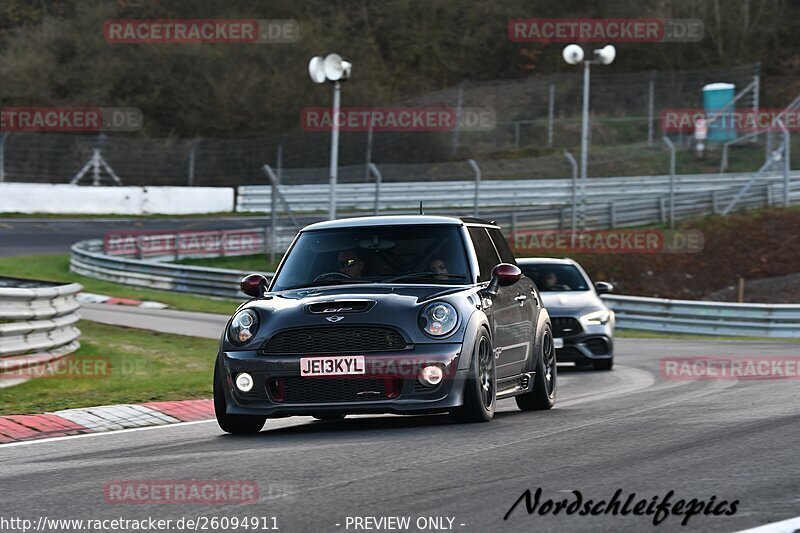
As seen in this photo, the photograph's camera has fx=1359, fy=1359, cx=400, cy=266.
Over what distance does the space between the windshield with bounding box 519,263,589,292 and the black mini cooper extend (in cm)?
805

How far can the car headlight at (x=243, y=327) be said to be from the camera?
30.2ft

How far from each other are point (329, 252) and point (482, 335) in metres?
1.44

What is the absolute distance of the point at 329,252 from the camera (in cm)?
1021

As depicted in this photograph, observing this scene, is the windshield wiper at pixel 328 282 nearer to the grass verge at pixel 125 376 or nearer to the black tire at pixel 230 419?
the black tire at pixel 230 419

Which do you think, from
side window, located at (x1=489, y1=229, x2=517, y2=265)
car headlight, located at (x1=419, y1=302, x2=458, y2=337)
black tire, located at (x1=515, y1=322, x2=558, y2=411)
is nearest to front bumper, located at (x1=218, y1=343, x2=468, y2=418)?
car headlight, located at (x1=419, y1=302, x2=458, y2=337)

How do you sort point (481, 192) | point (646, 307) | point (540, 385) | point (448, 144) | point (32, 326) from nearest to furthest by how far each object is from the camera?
1. point (540, 385)
2. point (32, 326)
3. point (646, 307)
4. point (481, 192)
5. point (448, 144)

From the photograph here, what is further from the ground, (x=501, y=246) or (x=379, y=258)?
(x=501, y=246)

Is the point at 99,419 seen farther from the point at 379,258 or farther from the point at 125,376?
the point at 125,376

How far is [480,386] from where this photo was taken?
9273mm

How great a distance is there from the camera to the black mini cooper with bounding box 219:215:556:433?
29.4 feet

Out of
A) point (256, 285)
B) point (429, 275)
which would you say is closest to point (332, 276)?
point (256, 285)

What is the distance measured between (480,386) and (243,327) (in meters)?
1.66

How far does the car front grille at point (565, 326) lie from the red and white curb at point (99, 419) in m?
6.50

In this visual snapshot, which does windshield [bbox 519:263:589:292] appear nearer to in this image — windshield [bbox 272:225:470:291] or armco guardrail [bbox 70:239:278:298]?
windshield [bbox 272:225:470:291]
